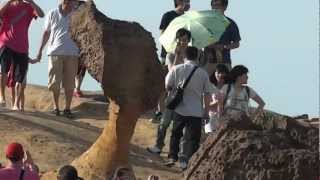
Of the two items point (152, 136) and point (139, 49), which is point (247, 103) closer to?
point (139, 49)

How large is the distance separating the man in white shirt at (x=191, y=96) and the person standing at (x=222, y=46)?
258 cm

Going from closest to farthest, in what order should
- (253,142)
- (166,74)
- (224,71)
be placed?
1. (253,142)
2. (166,74)
3. (224,71)

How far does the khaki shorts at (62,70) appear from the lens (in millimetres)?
15062

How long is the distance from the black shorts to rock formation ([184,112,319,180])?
6.13 metres

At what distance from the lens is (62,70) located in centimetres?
1515

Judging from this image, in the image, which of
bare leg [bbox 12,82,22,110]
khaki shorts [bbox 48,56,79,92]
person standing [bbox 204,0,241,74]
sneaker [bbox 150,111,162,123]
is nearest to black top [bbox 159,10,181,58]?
person standing [bbox 204,0,241,74]

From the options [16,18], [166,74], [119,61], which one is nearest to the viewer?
[119,61]

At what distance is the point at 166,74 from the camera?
1247 centimetres

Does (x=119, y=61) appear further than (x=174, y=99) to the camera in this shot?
No

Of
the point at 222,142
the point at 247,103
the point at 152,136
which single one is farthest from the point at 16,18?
the point at 222,142

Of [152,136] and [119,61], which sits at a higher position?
Result: [119,61]

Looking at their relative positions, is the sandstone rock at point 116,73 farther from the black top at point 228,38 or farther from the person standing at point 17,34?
the black top at point 228,38

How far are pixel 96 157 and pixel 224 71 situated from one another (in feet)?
7.69

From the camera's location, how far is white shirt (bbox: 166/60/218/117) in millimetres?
12570
